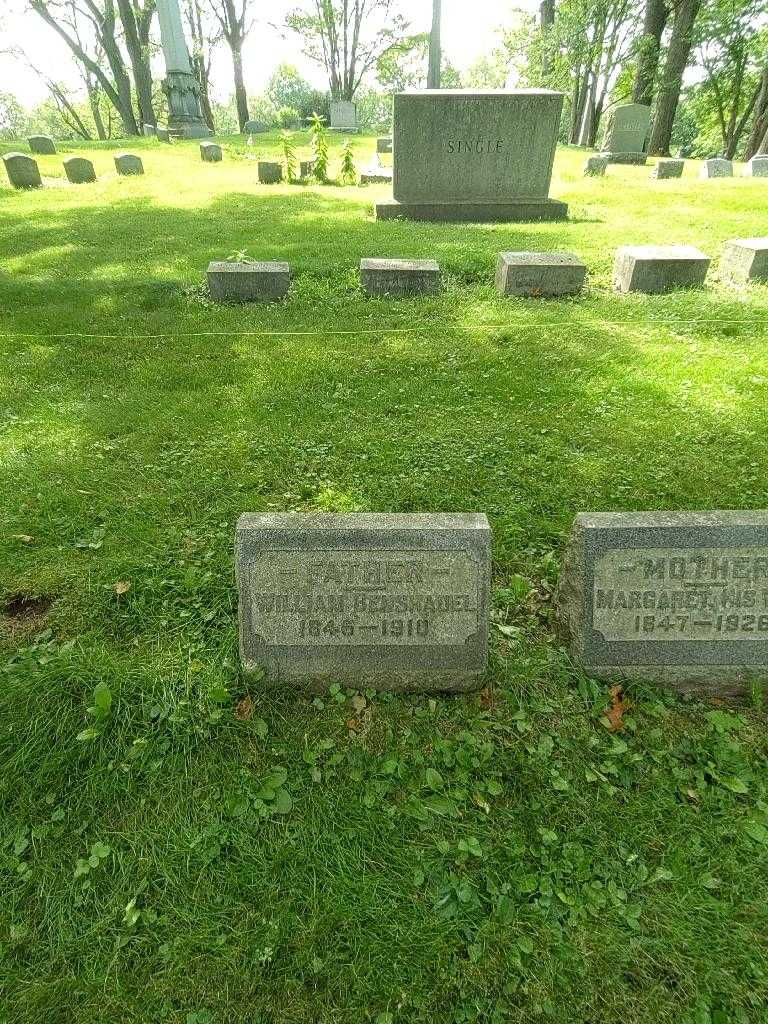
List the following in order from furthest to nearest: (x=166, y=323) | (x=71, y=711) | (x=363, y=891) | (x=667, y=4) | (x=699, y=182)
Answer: (x=667, y=4) < (x=699, y=182) < (x=166, y=323) < (x=71, y=711) < (x=363, y=891)

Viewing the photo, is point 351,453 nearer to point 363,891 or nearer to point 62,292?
point 363,891

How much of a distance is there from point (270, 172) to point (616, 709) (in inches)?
613

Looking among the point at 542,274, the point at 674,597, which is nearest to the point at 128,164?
the point at 542,274

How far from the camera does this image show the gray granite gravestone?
546 inches

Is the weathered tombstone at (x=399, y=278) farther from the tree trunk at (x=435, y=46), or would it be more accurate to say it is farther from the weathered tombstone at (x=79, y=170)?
the tree trunk at (x=435, y=46)

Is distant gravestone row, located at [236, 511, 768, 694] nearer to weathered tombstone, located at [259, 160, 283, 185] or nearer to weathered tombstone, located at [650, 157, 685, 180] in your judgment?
weathered tombstone, located at [259, 160, 283, 185]

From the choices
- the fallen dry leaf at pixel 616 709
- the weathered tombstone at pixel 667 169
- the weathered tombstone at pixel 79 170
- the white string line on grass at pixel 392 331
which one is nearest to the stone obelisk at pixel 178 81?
the weathered tombstone at pixel 79 170

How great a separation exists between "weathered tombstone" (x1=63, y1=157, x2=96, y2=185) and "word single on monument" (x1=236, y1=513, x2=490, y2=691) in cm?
1666

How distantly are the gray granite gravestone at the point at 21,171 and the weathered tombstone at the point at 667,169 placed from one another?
16.0 metres

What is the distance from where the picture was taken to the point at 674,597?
8.16 feet

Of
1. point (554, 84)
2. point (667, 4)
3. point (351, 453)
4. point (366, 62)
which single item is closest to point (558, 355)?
point (351, 453)

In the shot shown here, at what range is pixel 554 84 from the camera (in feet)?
91.1

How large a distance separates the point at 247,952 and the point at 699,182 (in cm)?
1588

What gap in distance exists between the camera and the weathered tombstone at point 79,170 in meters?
14.9
